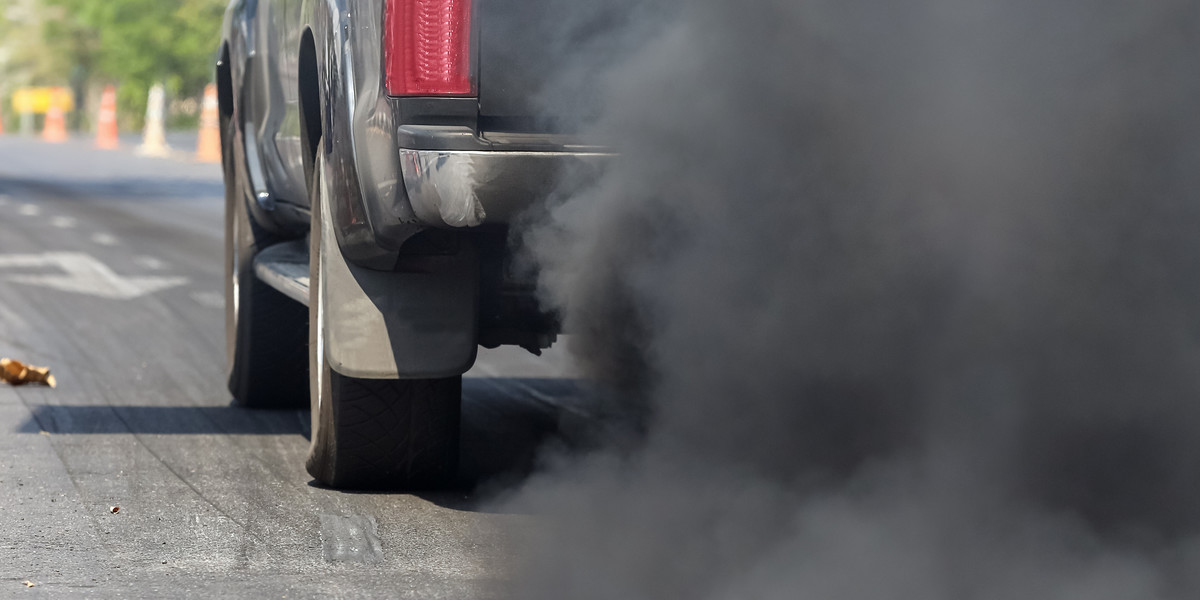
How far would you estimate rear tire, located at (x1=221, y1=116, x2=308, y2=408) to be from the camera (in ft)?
18.8

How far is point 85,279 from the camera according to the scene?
32.6 feet

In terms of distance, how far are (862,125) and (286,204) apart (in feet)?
8.32

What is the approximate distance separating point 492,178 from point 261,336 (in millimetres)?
2384

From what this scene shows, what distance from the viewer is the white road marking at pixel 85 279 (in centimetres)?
941

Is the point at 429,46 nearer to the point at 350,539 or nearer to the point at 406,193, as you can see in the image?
the point at 406,193

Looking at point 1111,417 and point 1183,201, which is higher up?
point 1183,201

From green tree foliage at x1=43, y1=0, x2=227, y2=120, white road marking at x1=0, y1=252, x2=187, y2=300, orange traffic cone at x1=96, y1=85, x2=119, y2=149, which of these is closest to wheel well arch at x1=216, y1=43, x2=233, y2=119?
white road marking at x1=0, y1=252, x2=187, y2=300

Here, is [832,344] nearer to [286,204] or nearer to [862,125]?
[862,125]

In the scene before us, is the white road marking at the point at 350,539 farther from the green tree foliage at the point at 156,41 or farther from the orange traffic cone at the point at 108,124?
the green tree foliage at the point at 156,41

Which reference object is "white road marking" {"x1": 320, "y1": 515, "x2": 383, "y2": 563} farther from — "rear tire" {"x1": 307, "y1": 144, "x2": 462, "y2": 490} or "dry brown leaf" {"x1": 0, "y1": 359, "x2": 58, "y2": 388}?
"dry brown leaf" {"x1": 0, "y1": 359, "x2": 58, "y2": 388}

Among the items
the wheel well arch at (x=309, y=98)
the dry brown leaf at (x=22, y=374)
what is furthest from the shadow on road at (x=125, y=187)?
the wheel well arch at (x=309, y=98)

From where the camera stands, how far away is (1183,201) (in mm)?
3150

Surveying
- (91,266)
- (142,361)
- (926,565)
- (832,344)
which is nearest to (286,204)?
(142,361)

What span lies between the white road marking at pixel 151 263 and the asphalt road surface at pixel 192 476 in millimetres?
1085
